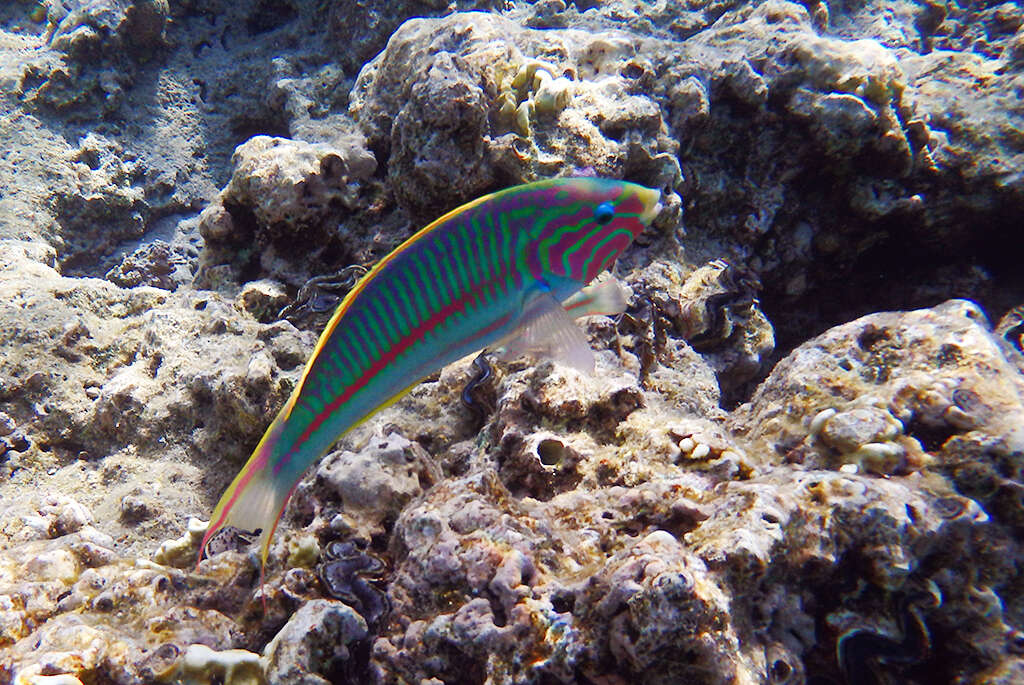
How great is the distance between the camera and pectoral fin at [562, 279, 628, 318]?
170cm

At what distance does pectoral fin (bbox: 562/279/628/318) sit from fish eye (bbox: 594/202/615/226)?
0.25 metres

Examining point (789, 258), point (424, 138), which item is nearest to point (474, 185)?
point (424, 138)

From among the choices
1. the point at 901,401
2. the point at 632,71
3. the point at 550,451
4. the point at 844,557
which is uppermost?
the point at 632,71

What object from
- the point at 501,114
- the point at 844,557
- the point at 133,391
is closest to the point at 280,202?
the point at 133,391

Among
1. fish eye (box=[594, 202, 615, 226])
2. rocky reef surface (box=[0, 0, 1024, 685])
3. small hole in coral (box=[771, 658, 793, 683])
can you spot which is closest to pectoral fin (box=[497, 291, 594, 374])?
fish eye (box=[594, 202, 615, 226])

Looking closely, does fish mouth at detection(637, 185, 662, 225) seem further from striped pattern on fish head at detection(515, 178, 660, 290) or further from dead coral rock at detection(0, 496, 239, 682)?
dead coral rock at detection(0, 496, 239, 682)

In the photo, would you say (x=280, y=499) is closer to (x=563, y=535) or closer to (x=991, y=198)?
(x=563, y=535)

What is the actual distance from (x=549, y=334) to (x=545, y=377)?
2.87 ft

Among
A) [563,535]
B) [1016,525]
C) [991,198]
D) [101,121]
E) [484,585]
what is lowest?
[991,198]

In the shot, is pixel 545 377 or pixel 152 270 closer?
pixel 545 377

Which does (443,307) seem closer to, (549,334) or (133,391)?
(549,334)

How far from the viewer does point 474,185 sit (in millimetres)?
3398

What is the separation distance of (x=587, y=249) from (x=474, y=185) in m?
2.02

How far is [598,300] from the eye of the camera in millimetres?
1720
